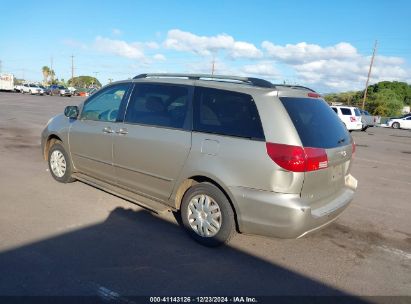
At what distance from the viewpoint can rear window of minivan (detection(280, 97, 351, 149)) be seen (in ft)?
12.3

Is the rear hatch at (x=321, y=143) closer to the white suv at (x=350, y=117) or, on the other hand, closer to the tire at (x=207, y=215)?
the tire at (x=207, y=215)

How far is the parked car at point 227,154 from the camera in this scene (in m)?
3.63

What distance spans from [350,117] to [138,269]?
2212 cm

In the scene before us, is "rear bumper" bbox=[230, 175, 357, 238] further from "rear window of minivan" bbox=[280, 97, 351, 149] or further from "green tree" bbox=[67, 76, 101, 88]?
"green tree" bbox=[67, 76, 101, 88]

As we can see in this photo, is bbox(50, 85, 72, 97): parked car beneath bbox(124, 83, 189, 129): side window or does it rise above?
beneath

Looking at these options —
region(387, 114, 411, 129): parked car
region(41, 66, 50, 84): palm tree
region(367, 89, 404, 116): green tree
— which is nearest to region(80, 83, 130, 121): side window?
region(387, 114, 411, 129): parked car

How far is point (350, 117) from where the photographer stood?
2311cm

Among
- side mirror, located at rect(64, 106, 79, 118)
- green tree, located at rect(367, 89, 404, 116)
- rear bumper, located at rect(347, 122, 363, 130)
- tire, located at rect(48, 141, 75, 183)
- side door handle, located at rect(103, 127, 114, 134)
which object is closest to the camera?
side door handle, located at rect(103, 127, 114, 134)

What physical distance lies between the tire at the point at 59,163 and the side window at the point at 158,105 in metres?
1.70

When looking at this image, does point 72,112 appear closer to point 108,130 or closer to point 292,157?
point 108,130

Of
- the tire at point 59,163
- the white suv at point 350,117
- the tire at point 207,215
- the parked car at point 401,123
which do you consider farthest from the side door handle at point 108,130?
the parked car at point 401,123

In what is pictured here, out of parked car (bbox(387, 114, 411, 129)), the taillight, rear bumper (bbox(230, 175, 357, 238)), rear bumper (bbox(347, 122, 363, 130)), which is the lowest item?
parked car (bbox(387, 114, 411, 129))

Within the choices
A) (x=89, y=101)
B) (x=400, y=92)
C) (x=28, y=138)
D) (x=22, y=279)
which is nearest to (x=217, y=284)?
(x=22, y=279)

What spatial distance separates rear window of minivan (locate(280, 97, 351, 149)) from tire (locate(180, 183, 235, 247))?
3.55ft
